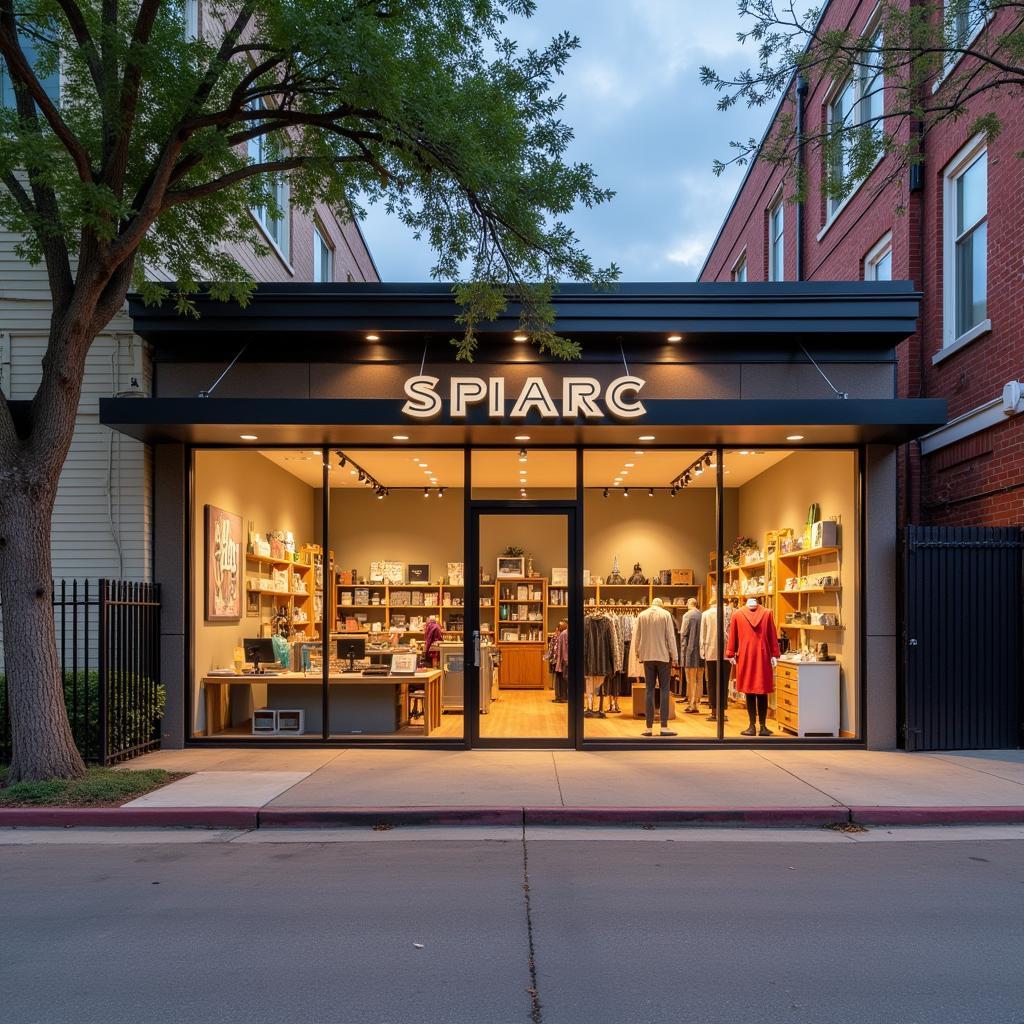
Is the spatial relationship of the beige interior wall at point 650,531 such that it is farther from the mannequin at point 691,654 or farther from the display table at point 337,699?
the display table at point 337,699

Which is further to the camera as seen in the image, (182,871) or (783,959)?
(182,871)

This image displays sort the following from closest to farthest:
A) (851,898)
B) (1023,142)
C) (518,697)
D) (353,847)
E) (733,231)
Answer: (851,898) < (353,847) < (1023,142) < (518,697) < (733,231)

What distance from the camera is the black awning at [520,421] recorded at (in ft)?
34.9

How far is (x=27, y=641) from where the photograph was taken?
9.02 m

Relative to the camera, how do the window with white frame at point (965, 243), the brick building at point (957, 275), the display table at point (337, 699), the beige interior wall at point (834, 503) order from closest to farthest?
the brick building at point (957, 275), the beige interior wall at point (834, 503), the display table at point (337, 699), the window with white frame at point (965, 243)

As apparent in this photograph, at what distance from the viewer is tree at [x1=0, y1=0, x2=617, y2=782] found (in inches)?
345

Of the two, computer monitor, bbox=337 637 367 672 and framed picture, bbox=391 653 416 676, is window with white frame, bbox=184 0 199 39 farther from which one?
framed picture, bbox=391 653 416 676

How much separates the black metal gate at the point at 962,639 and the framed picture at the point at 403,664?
6.19 meters

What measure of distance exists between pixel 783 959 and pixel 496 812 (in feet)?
12.5

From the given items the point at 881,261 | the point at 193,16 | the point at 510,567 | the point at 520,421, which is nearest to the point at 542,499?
the point at 520,421

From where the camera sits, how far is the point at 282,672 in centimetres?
1278

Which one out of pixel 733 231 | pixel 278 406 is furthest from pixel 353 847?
pixel 733 231

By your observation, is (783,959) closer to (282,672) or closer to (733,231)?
(282,672)

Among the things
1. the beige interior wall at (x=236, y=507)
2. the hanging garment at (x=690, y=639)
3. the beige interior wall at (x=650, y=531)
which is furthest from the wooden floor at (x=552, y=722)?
the beige interior wall at (x=236, y=507)
